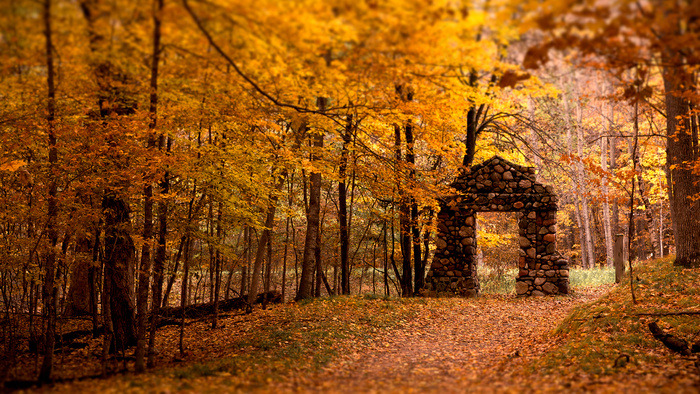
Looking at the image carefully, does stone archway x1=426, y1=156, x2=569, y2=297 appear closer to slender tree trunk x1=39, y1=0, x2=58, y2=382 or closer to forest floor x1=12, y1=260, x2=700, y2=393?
forest floor x1=12, y1=260, x2=700, y2=393

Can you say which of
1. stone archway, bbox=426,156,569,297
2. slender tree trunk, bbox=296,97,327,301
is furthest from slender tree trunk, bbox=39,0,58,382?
stone archway, bbox=426,156,569,297

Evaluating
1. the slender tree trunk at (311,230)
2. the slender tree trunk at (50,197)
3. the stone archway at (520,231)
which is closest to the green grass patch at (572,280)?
the stone archway at (520,231)

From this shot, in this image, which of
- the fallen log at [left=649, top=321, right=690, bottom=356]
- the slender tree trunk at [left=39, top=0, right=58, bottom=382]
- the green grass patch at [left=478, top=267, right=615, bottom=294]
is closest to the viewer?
the slender tree trunk at [left=39, top=0, right=58, bottom=382]

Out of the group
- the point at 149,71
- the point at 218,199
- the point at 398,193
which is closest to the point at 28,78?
the point at 149,71

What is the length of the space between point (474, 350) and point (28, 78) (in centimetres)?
686

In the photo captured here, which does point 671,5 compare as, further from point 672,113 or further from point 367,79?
point 672,113

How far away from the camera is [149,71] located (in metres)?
4.88

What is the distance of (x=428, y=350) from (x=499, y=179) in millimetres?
6726

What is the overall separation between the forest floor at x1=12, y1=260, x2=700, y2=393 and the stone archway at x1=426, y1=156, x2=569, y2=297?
1.50 metres

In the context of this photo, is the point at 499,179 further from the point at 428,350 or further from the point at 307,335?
the point at 307,335

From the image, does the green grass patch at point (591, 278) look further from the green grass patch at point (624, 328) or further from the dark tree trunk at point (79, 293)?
the dark tree trunk at point (79, 293)

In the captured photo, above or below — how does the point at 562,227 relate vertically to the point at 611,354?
above

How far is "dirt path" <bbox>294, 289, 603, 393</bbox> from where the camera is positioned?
4840 mm

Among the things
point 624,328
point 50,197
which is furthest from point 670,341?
point 50,197
